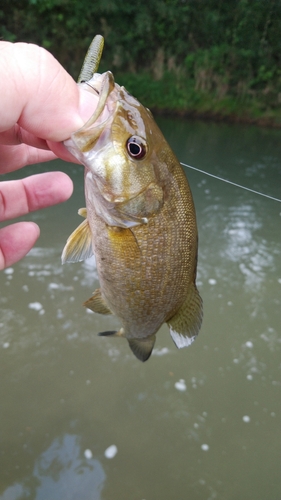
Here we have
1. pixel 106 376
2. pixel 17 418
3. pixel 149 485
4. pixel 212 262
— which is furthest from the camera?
pixel 212 262

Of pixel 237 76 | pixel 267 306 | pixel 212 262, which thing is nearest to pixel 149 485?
pixel 267 306

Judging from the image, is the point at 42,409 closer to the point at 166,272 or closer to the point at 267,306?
the point at 166,272

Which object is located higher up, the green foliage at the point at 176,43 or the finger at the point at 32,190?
the finger at the point at 32,190

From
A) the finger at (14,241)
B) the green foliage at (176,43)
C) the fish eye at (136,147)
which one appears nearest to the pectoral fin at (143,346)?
the finger at (14,241)

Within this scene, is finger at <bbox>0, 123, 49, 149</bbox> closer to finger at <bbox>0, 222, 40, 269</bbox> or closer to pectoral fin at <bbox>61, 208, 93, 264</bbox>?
pectoral fin at <bbox>61, 208, 93, 264</bbox>

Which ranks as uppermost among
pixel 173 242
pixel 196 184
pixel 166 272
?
pixel 173 242

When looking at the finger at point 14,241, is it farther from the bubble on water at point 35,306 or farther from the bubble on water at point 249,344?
the bubble on water at point 249,344

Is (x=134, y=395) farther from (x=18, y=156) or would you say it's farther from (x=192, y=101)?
(x=192, y=101)

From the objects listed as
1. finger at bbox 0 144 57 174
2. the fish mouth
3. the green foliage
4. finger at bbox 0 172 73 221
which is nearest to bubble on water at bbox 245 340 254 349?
finger at bbox 0 172 73 221
